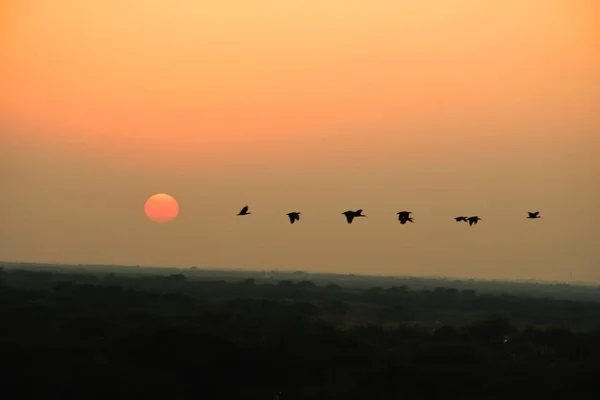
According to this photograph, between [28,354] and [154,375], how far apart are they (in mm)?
10348

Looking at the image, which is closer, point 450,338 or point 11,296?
point 450,338

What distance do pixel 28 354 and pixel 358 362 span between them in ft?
89.9

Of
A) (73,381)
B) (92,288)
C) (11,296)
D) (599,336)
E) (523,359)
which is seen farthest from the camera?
(92,288)

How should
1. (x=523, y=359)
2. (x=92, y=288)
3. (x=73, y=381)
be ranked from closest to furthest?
(x=73, y=381), (x=523, y=359), (x=92, y=288)

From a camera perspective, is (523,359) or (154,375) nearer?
(154,375)

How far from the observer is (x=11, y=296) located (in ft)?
404

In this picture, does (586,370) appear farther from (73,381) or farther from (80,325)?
(80,325)

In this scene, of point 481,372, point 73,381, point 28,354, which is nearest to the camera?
point 73,381

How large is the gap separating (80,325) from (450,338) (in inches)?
1579

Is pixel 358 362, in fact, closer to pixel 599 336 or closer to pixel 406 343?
pixel 406 343

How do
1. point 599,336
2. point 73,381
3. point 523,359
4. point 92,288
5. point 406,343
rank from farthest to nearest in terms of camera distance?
1. point 92,288
2. point 599,336
3. point 406,343
4. point 523,359
5. point 73,381

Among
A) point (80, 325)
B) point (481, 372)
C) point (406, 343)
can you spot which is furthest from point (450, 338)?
point (80, 325)

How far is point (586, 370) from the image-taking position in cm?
7138

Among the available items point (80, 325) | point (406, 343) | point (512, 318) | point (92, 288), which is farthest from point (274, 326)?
point (512, 318)
